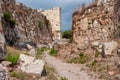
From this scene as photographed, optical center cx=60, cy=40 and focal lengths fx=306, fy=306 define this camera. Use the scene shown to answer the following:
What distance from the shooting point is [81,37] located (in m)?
20.1

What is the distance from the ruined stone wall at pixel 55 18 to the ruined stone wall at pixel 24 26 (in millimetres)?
985

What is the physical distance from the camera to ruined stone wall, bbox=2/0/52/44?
879 inches

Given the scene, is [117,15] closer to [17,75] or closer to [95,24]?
[95,24]

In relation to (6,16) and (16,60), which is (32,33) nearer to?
(6,16)

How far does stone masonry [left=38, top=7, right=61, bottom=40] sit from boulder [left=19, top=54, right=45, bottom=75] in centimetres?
2521

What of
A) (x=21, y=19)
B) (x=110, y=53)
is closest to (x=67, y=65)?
(x=110, y=53)

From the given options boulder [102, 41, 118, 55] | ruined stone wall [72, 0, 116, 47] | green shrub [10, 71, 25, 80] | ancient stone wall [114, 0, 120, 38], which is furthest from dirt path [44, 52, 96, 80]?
ancient stone wall [114, 0, 120, 38]

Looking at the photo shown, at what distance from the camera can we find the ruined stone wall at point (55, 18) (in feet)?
123

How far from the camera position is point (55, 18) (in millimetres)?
38125

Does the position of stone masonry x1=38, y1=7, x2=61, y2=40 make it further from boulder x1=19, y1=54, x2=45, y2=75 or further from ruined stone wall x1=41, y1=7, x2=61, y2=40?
boulder x1=19, y1=54, x2=45, y2=75

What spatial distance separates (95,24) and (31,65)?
862 cm

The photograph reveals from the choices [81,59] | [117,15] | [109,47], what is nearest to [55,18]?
[117,15]

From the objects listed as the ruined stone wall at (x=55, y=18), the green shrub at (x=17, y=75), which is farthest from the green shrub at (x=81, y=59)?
the ruined stone wall at (x=55, y=18)

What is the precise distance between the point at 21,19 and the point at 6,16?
6.15 m
